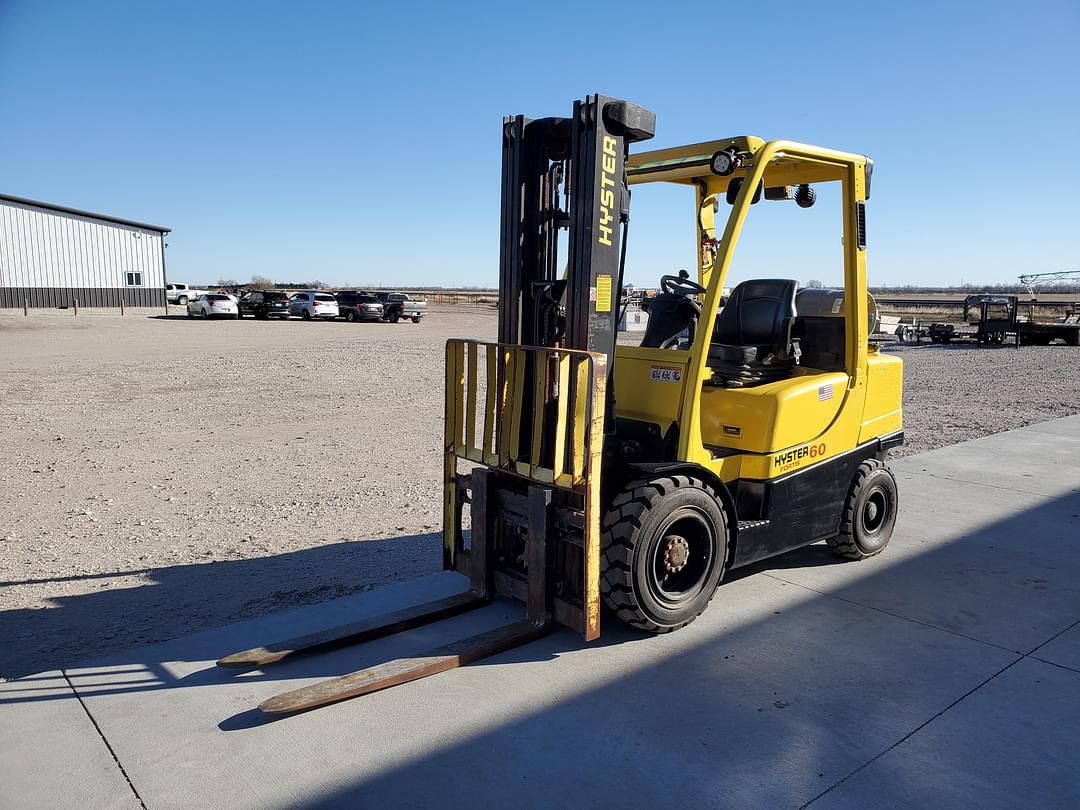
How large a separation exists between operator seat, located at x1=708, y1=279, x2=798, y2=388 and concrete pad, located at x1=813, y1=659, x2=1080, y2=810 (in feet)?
7.74

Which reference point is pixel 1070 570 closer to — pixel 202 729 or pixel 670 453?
pixel 670 453

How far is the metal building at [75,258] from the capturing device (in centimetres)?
4072

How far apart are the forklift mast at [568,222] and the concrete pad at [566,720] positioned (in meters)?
1.81

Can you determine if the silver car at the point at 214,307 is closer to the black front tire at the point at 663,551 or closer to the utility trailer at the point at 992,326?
the utility trailer at the point at 992,326

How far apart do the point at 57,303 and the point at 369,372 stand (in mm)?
32705

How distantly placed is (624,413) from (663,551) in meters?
0.99

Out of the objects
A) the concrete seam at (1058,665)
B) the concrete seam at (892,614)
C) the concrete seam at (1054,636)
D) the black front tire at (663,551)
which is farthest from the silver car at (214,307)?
the concrete seam at (1058,665)

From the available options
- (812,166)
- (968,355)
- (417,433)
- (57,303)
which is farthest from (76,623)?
(57,303)

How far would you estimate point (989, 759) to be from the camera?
3.52 m

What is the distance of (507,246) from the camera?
16.0 ft

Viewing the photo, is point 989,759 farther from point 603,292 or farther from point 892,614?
point 603,292

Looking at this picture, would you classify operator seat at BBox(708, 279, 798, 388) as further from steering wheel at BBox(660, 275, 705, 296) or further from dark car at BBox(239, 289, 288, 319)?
dark car at BBox(239, 289, 288, 319)

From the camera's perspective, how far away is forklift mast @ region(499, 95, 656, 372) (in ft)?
14.6

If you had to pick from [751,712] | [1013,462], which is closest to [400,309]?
[1013,462]
